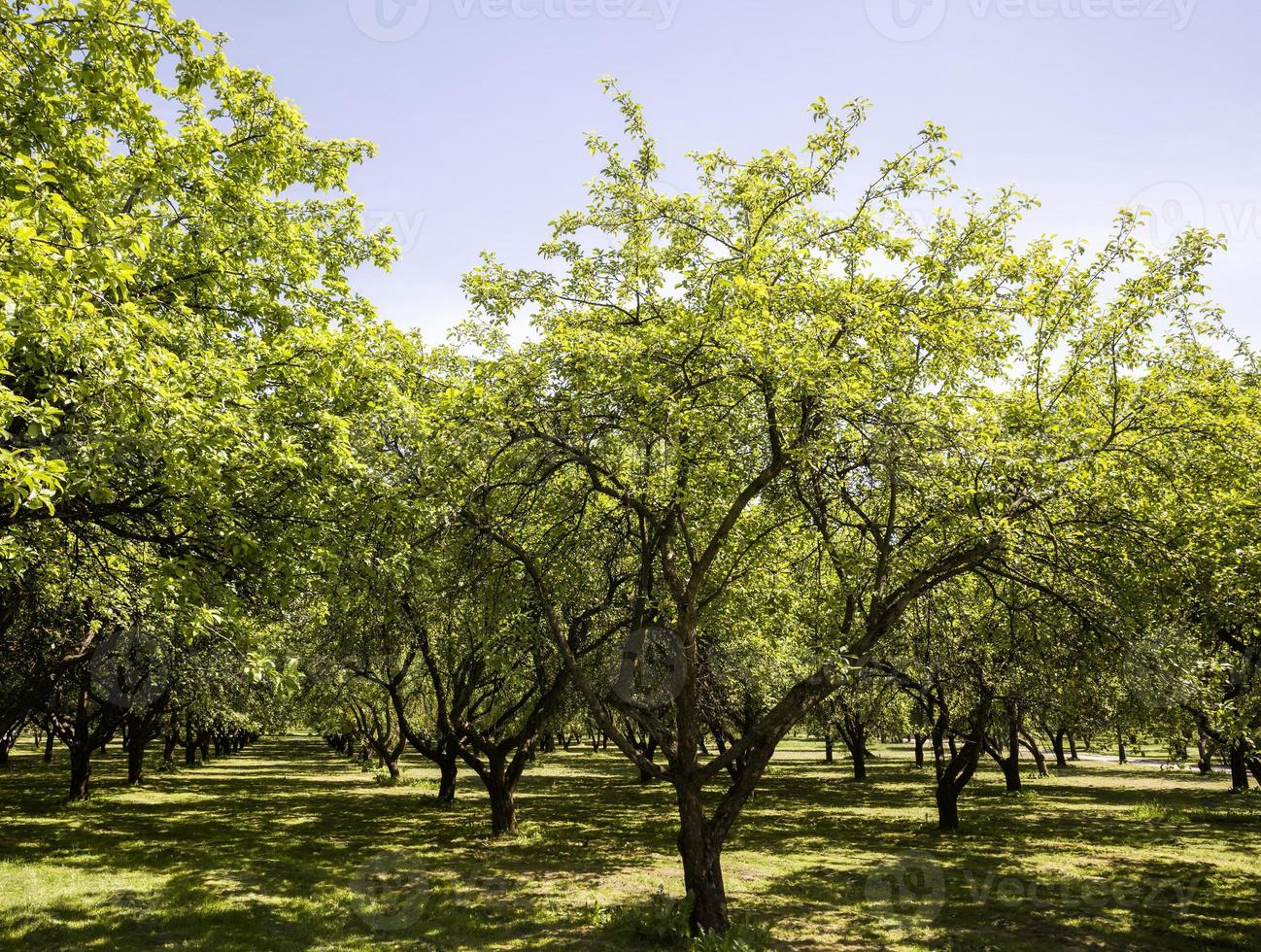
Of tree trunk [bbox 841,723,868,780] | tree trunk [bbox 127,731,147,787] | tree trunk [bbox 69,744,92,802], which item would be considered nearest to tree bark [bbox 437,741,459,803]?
tree trunk [bbox 69,744,92,802]

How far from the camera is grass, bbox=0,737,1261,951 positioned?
488 inches

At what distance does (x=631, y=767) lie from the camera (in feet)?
175

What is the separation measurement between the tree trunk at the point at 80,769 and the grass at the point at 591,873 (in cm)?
92

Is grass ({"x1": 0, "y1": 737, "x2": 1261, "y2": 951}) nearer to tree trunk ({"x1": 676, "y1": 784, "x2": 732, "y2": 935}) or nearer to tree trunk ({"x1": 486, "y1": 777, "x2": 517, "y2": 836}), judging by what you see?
tree trunk ({"x1": 676, "y1": 784, "x2": 732, "y2": 935})

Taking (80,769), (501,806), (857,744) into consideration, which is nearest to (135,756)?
(80,769)

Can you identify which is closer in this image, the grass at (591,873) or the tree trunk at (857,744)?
→ the grass at (591,873)

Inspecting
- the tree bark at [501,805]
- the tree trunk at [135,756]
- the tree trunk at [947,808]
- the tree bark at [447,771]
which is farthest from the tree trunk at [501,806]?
the tree trunk at [135,756]

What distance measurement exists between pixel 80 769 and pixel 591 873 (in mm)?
21844

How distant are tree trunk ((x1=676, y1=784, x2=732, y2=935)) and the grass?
1.54 ft

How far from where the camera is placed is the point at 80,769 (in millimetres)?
27516

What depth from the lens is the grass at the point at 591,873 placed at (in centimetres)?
1241

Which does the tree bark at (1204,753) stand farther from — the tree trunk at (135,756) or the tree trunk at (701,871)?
the tree trunk at (135,756)

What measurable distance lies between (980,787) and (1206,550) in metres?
32.2

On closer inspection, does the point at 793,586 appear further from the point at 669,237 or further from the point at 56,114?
the point at 56,114
